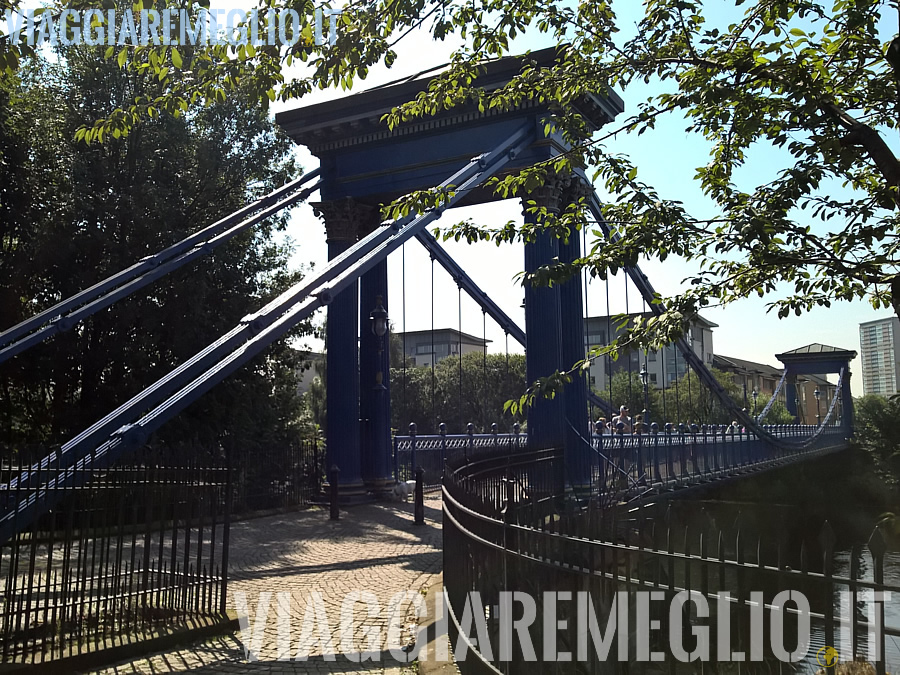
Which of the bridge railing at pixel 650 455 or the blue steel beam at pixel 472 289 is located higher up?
the blue steel beam at pixel 472 289

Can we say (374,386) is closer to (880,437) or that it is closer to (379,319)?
(379,319)

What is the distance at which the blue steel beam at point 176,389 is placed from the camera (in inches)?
201

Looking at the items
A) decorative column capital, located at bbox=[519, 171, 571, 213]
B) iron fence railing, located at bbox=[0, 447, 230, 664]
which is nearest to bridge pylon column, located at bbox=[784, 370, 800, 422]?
decorative column capital, located at bbox=[519, 171, 571, 213]

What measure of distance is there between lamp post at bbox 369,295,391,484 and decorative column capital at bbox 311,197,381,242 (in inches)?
54.9

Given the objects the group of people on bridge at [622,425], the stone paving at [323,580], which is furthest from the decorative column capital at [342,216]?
the group of people on bridge at [622,425]

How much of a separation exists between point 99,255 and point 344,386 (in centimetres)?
545

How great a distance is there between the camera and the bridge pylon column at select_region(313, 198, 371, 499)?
1402cm

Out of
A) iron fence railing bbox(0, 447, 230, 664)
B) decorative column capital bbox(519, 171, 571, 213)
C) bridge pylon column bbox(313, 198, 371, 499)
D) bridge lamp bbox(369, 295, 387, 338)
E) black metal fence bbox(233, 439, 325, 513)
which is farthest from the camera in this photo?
bridge lamp bbox(369, 295, 387, 338)

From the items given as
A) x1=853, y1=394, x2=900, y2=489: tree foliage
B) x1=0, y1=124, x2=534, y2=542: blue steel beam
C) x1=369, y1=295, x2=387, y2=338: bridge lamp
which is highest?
x1=369, y1=295, x2=387, y2=338: bridge lamp

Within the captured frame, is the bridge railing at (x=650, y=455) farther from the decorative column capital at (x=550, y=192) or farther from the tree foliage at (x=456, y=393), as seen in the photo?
the tree foliage at (x=456, y=393)

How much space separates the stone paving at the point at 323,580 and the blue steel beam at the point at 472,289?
713cm

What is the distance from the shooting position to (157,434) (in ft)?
45.9

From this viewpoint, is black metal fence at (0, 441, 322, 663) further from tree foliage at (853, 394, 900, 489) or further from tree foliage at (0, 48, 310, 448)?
tree foliage at (853, 394, 900, 489)

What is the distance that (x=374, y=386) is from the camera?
1515 centimetres
